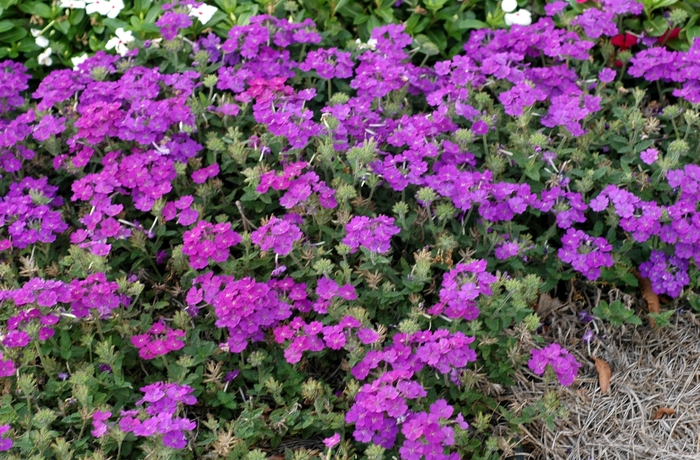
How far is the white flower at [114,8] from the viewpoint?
3975 mm

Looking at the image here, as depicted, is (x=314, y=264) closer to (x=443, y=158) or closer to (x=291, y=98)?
(x=443, y=158)

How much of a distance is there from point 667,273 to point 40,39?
2978 mm

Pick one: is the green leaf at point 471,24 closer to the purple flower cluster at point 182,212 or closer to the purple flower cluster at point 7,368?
the purple flower cluster at point 182,212

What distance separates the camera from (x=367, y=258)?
274 centimetres

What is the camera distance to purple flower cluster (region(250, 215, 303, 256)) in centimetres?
267

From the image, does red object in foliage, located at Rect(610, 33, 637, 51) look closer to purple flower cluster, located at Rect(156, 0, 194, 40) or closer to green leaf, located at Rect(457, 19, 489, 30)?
green leaf, located at Rect(457, 19, 489, 30)

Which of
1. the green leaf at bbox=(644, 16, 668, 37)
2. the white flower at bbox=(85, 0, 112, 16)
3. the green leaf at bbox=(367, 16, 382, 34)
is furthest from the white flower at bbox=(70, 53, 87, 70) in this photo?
the green leaf at bbox=(644, 16, 668, 37)

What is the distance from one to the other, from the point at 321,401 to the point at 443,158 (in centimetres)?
108

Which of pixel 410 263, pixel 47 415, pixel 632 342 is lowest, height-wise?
pixel 632 342

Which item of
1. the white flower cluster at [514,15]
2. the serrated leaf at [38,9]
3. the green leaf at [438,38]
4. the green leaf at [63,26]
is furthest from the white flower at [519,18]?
the serrated leaf at [38,9]

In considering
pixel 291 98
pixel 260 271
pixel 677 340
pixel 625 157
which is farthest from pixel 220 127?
pixel 677 340

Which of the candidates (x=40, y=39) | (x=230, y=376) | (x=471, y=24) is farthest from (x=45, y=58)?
(x=230, y=376)

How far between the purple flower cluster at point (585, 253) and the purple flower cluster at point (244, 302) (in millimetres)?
935

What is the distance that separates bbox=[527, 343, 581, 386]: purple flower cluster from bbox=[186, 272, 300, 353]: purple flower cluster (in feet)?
2.47
